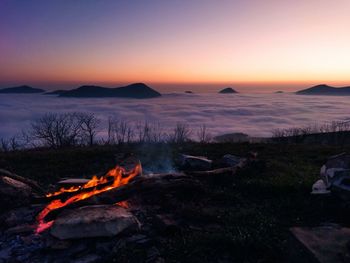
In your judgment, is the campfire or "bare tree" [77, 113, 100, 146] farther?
"bare tree" [77, 113, 100, 146]

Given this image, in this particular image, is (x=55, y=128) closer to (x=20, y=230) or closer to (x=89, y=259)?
(x=20, y=230)

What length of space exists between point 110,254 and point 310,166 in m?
9.64

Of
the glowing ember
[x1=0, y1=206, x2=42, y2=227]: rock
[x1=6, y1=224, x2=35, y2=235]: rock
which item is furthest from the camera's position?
the glowing ember

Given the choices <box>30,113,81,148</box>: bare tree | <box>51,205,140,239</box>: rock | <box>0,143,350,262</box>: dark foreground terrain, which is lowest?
<box>30,113,81,148</box>: bare tree

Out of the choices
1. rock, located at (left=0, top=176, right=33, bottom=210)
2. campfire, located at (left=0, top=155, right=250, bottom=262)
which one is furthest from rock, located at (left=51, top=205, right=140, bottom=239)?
rock, located at (left=0, top=176, right=33, bottom=210)

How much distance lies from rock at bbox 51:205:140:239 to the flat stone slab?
9.86 feet

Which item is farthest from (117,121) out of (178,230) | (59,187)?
(178,230)

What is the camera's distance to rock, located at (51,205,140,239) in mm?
5945

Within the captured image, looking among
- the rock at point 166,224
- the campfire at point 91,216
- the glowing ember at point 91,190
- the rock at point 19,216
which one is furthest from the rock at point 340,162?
the rock at point 19,216

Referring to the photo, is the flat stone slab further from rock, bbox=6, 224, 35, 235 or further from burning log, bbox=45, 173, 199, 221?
rock, bbox=6, 224, 35, 235

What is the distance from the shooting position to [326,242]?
16.2 ft

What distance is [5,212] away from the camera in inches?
283

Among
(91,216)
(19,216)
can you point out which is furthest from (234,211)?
(19,216)

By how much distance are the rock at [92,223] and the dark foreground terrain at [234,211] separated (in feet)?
1.32
